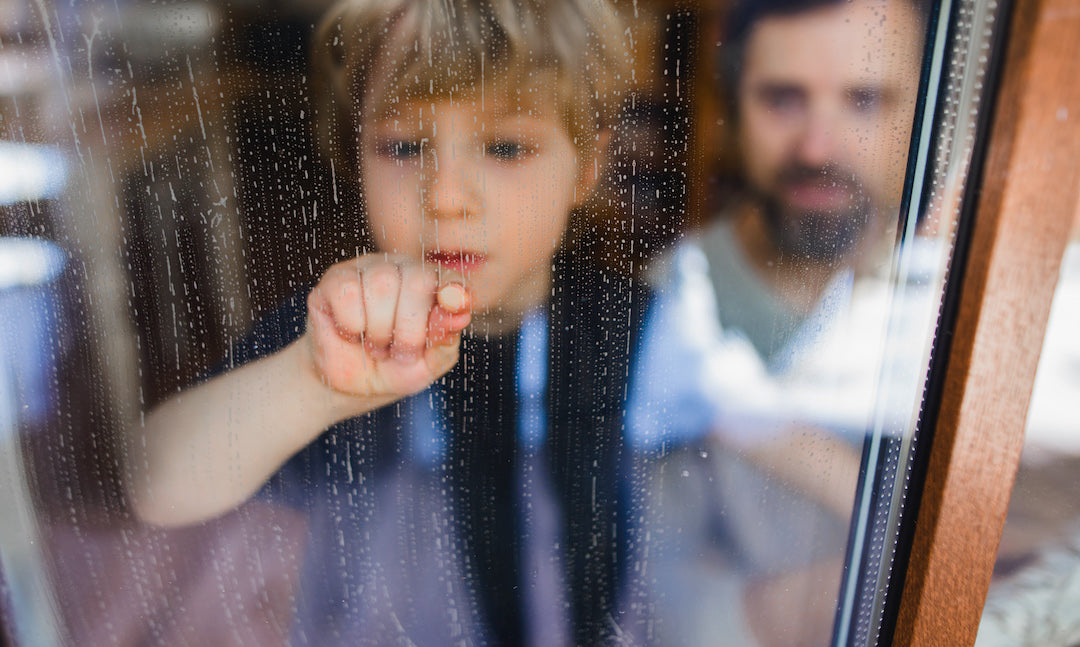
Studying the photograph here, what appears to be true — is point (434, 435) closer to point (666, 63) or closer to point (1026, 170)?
point (666, 63)

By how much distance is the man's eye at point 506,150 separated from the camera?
370mm

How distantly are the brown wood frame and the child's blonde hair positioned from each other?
23 cm

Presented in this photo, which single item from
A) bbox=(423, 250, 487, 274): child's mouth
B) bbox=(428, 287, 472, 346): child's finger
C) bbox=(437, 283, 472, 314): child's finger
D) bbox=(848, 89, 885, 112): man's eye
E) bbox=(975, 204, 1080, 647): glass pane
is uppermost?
bbox=(848, 89, 885, 112): man's eye

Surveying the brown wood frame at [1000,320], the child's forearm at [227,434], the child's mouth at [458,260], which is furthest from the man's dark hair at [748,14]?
the child's forearm at [227,434]

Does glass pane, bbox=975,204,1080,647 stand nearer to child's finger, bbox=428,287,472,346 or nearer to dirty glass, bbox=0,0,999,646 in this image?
dirty glass, bbox=0,0,999,646

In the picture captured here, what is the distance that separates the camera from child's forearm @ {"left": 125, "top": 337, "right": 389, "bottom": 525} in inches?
16.0

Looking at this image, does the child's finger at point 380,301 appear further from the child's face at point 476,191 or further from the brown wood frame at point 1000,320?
the brown wood frame at point 1000,320

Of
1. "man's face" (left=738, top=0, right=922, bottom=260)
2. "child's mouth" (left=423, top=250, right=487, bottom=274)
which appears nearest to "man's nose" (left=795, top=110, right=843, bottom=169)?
"man's face" (left=738, top=0, right=922, bottom=260)

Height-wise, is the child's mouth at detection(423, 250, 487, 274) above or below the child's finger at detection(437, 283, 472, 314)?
above

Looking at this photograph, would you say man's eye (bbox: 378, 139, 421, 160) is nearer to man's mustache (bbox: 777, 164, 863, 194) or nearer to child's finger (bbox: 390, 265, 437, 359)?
child's finger (bbox: 390, 265, 437, 359)

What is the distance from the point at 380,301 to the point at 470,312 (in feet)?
0.21

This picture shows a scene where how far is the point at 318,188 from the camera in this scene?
0.38 metres

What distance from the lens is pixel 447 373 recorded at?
403mm

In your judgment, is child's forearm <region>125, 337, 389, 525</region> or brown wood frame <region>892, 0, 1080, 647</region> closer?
brown wood frame <region>892, 0, 1080, 647</region>
